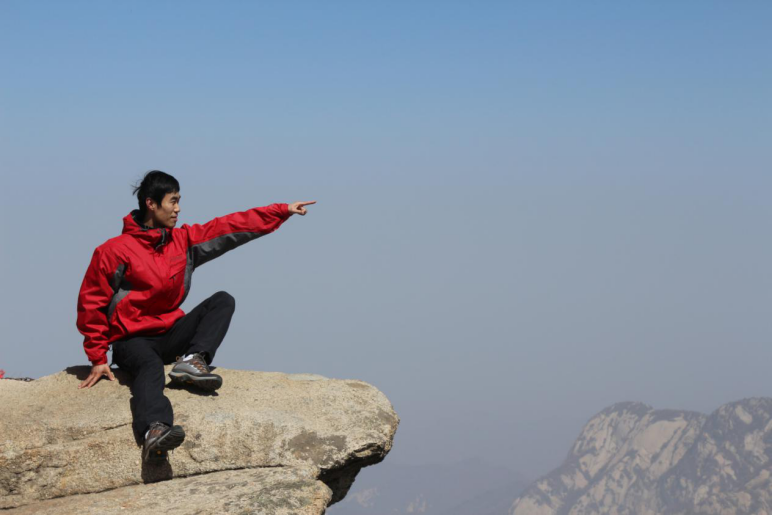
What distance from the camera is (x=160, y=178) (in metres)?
9.60

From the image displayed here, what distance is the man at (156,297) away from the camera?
9.37 metres

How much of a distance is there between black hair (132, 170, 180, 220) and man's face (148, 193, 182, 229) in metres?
0.05

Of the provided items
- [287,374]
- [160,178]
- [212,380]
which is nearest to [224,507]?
[212,380]

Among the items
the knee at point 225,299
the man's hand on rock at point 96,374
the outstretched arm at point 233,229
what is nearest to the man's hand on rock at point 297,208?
the outstretched arm at point 233,229

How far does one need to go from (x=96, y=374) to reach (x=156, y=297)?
124 cm

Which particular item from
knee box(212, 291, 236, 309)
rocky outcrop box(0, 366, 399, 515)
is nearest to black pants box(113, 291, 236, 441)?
knee box(212, 291, 236, 309)

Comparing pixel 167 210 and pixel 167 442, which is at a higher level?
pixel 167 210

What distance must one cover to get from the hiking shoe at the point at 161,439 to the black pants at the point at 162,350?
0.11 metres

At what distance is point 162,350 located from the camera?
9.93m

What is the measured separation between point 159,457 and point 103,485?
2.36 ft

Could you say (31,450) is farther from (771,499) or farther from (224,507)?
(771,499)

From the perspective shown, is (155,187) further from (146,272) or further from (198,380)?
(198,380)

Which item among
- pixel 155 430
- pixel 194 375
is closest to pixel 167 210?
pixel 194 375

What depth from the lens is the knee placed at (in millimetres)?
10141
